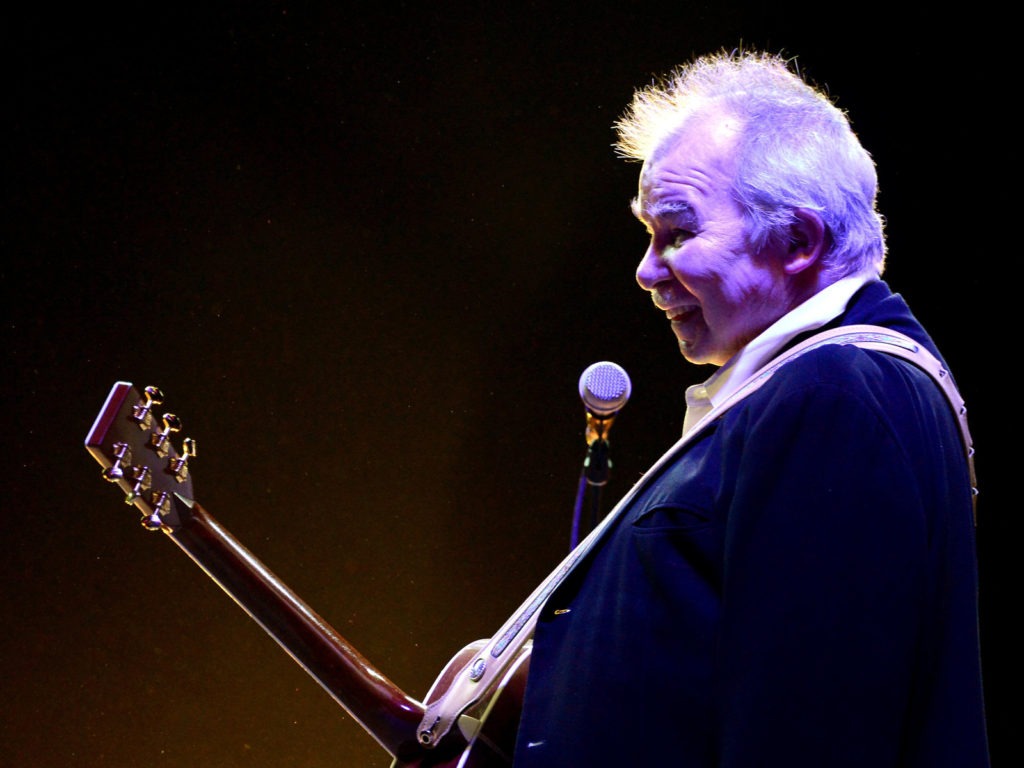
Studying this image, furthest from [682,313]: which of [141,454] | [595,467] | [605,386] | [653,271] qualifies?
[141,454]

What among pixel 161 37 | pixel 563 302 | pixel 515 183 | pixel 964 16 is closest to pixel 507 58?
pixel 515 183

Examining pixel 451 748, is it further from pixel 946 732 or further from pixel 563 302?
pixel 563 302

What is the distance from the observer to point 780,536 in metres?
0.95

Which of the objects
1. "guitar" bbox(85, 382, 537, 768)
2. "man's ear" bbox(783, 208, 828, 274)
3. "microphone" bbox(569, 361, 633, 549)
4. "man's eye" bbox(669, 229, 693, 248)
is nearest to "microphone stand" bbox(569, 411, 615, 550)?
"microphone" bbox(569, 361, 633, 549)

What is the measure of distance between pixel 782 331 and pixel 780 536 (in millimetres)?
400

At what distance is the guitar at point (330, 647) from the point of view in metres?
1.42

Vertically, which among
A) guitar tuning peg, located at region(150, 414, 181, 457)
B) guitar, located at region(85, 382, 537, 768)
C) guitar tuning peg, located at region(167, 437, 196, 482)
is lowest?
guitar, located at region(85, 382, 537, 768)

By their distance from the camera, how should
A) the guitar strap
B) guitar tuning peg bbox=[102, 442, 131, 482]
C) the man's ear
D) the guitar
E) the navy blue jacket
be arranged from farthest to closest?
guitar tuning peg bbox=[102, 442, 131, 482] → the guitar → the man's ear → the guitar strap → the navy blue jacket

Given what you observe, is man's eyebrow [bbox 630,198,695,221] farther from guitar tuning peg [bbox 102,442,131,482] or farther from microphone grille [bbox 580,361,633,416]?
guitar tuning peg [bbox 102,442,131,482]

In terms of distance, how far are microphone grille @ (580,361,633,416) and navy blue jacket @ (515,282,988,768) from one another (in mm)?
582

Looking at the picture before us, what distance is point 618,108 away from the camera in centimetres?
263

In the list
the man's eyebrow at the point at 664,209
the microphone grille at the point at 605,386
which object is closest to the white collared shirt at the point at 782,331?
the man's eyebrow at the point at 664,209

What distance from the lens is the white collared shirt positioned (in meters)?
1.24

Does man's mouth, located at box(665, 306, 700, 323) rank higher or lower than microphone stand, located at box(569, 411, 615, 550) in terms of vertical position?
higher
